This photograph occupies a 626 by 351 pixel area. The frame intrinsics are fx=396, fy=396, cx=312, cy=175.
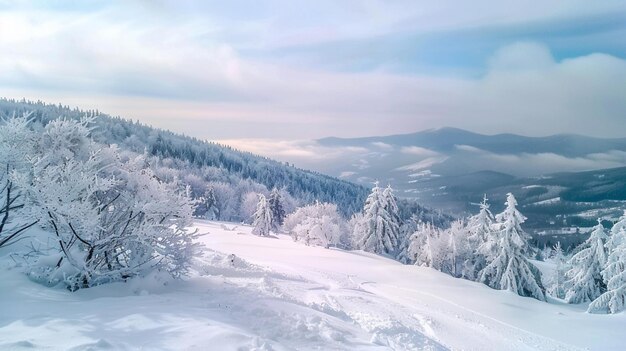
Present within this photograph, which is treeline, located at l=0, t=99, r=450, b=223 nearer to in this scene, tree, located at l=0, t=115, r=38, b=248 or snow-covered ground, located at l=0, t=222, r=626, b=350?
snow-covered ground, located at l=0, t=222, r=626, b=350

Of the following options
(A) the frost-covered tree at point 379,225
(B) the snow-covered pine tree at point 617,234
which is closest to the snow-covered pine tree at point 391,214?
(A) the frost-covered tree at point 379,225

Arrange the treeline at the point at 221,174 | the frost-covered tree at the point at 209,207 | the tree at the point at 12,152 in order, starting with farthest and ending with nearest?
1. the treeline at the point at 221,174
2. the frost-covered tree at the point at 209,207
3. the tree at the point at 12,152

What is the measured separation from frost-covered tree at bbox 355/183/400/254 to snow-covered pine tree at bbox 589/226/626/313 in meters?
26.0

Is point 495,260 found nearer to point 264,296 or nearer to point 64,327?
point 264,296

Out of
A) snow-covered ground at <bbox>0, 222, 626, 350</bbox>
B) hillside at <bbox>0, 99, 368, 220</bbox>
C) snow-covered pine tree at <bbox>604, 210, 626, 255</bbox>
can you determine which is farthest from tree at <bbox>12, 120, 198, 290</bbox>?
hillside at <bbox>0, 99, 368, 220</bbox>

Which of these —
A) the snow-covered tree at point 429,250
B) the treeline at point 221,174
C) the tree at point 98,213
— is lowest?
the snow-covered tree at point 429,250

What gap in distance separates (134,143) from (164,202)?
14004 cm

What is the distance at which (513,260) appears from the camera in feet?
112

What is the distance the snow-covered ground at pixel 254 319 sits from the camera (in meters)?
7.20

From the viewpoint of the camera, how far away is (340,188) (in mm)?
175625

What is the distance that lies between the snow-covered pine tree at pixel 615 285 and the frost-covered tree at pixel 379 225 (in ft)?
85.3

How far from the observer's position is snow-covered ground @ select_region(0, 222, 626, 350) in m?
7.20

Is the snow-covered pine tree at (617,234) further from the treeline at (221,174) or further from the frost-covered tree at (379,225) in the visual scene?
the treeline at (221,174)

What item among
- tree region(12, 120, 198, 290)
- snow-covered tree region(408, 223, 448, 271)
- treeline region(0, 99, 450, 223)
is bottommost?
snow-covered tree region(408, 223, 448, 271)
